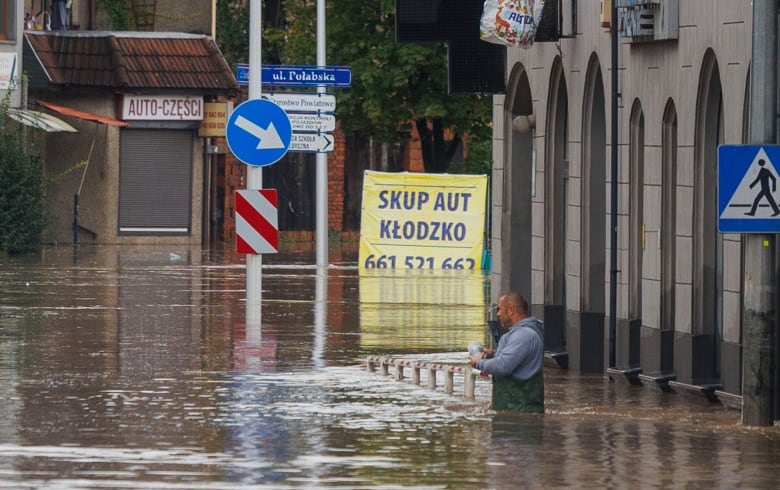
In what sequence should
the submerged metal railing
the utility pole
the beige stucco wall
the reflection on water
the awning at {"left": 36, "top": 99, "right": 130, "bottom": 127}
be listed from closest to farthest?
the utility pole
the submerged metal railing
the reflection on water
the awning at {"left": 36, "top": 99, "right": 130, "bottom": 127}
the beige stucco wall

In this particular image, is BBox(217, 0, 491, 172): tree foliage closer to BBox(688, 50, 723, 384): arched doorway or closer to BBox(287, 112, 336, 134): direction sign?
BBox(287, 112, 336, 134): direction sign

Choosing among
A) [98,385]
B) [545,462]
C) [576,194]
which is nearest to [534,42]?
[576,194]

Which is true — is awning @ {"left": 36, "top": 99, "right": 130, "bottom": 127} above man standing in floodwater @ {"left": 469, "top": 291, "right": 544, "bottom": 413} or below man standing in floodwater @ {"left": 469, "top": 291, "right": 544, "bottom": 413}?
above

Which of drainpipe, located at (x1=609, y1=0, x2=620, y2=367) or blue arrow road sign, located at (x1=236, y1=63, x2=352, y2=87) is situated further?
blue arrow road sign, located at (x1=236, y1=63, x2=352, y2=87)

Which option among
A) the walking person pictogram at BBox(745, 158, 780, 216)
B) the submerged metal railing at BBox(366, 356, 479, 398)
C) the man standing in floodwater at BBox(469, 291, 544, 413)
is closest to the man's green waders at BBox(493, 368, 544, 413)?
the man standing in floodwater at BBox(469, 291, 544, 413)

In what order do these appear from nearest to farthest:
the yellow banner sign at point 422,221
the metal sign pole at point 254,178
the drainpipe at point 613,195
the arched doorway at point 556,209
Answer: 1. the drainpipe at point 613,195
2. the arched doorway at point 556,209
3. the metal sign pole at point 254,178
4. the yellow banner sign at point 422,221

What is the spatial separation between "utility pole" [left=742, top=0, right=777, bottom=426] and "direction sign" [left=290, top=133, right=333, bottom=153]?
23121 mm

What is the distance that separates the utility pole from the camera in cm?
1372

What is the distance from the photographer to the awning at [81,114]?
46.9m

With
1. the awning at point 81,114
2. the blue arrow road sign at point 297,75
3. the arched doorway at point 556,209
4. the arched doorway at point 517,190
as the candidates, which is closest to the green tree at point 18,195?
the awning at point 81,114

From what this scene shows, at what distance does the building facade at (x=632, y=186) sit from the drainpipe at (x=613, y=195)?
0.07 metres

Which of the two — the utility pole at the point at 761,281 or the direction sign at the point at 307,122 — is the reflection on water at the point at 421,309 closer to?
the direction sign at the point at 307,122

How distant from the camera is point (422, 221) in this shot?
3806cm

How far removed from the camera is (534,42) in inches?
819
